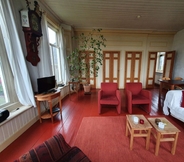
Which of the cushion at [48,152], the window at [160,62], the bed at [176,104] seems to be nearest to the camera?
the cushion at [48,152]

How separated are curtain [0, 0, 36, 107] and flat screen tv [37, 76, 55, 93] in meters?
0.20

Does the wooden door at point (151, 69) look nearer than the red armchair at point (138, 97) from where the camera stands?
No

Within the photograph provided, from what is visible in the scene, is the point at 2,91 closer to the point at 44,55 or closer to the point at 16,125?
the point at 16,125

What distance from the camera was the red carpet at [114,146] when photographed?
1.26 metres

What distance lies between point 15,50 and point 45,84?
0.88 m

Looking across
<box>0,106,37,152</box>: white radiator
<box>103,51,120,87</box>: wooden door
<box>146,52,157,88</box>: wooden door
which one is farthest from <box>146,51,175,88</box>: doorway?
<box>0,106,37,152</box>: white radiator

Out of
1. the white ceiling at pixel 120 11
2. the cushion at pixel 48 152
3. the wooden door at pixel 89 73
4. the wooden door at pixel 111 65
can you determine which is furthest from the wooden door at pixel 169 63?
the cushion at pixel 48 152

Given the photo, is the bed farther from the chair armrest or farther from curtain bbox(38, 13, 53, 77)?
curtain bbox(38, 13, 53, 77)

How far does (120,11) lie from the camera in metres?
2.88

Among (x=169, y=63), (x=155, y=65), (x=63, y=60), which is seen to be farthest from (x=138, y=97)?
(x=169, y=63)

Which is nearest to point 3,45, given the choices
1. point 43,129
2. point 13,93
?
point 13,93

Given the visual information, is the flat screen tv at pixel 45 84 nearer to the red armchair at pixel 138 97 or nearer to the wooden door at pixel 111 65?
the red armchair at pixel 138 97

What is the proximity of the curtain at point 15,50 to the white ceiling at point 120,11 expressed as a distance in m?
1.30

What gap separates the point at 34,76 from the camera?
2086mm
